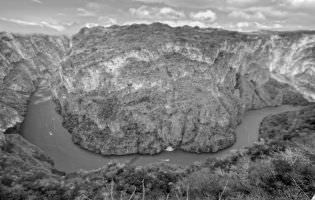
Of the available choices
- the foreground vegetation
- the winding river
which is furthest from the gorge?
the foreground vegetation

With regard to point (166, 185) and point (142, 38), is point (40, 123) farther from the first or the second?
point (166, 185)

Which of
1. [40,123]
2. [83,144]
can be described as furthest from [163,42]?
[40,123]

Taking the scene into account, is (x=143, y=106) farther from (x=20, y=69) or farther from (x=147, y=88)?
(x=20, y=69)

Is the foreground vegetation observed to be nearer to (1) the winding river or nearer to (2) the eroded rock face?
(1) the winding river

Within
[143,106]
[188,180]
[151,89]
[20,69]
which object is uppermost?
[20,69]

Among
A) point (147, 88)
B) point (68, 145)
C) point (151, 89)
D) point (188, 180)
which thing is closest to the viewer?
point (188, 180)

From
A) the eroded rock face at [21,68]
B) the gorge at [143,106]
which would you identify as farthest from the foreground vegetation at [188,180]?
the eroded rock face at [21,68]

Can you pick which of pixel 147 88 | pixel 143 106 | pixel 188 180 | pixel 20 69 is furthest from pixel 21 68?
pixel 188 180
